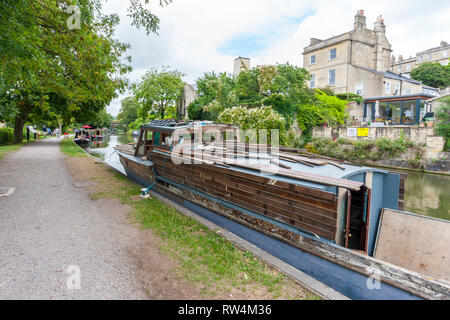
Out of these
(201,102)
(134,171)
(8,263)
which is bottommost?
(8,263)

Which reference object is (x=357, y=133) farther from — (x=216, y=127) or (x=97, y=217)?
(x=97, y=217)

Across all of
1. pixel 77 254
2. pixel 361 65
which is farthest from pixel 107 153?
pixel 361 65

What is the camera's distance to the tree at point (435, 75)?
118 feet

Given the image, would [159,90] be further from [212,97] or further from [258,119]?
[258,119]

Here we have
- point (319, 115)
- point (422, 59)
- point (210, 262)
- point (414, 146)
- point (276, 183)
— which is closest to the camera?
point (210, 262)

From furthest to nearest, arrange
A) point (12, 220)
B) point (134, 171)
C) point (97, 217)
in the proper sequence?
point (134, 171) < point (97, 217) < point (12, 220)

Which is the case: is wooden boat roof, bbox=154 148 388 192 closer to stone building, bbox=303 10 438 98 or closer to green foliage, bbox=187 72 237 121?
green foliage, bbox=187 72 237 121

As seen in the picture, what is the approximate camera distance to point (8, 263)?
3.40 meters

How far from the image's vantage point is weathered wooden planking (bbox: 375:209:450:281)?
11.6 feet

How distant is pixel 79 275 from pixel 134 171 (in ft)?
19.1

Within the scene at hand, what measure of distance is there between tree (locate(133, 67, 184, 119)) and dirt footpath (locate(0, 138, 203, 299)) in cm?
1896

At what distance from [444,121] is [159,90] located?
22.3 meters

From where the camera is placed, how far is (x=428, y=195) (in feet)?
38.4
